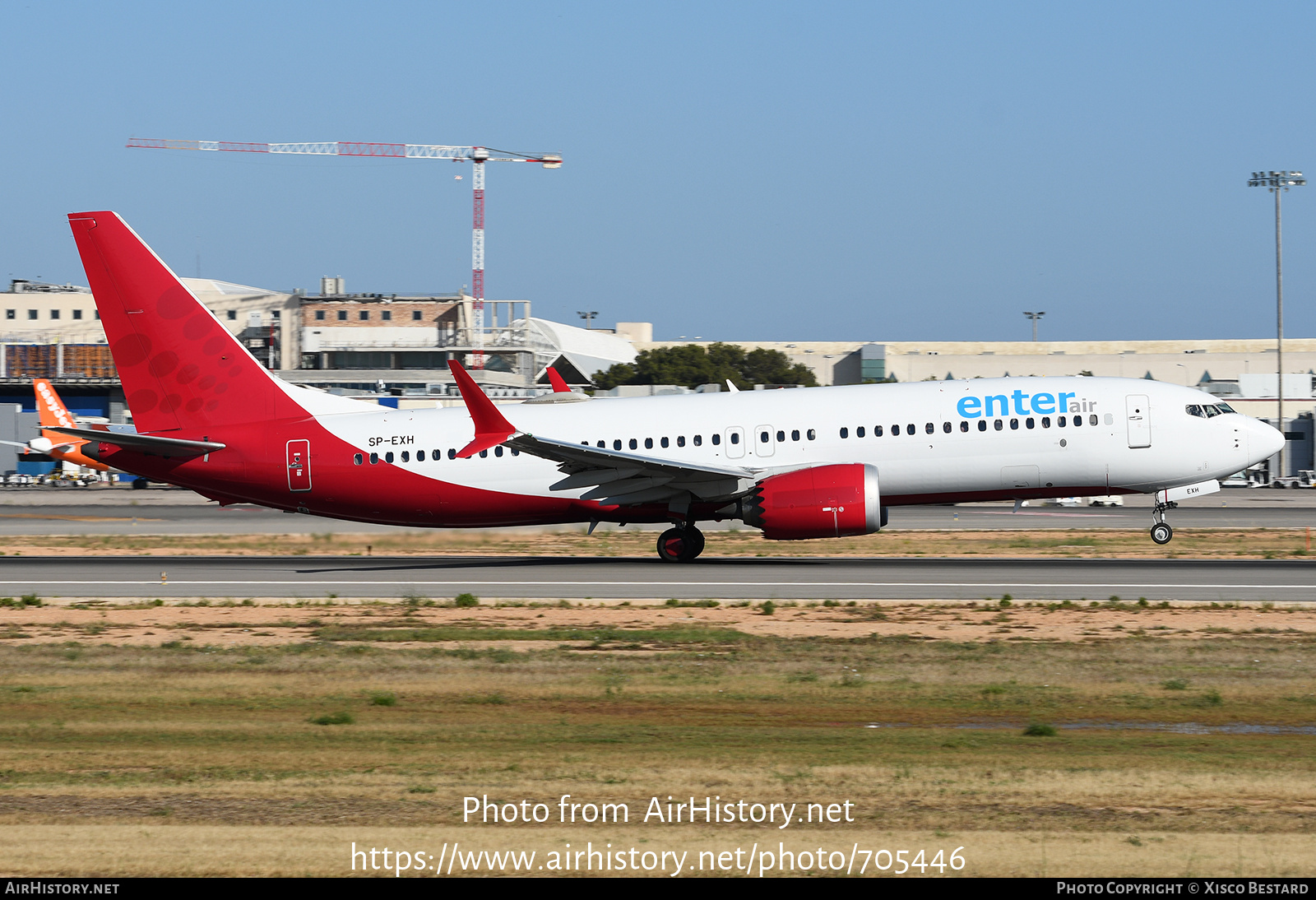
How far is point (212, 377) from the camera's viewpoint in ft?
104

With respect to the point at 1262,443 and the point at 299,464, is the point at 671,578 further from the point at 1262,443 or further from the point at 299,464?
the point at 1262,443

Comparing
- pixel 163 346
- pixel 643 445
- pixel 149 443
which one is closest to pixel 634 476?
pixel 643 445

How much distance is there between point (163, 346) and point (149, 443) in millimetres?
2527

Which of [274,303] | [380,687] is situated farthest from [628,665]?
[274,303]

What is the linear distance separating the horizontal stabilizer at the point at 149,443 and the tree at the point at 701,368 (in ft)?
371

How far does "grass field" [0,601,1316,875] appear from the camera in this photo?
31.0 ft

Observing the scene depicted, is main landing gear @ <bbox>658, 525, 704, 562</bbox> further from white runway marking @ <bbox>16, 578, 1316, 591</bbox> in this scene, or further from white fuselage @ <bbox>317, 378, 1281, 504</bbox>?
Result: white runway marking @ <bbox>16, 578, 1316, 591</bbox>

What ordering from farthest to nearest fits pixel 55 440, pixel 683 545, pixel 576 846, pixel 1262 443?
pixel 55 440, pixel 683 545, pixel 1262 443, pixel 576 846

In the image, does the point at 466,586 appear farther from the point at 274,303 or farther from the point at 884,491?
the point at 274,303

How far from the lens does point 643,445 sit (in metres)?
31.4

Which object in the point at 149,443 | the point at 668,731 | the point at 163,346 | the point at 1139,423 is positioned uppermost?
the point at 163,346

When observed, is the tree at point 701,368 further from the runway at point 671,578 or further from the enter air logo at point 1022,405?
the enter air logo at point 1022,405

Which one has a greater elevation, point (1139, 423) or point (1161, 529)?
point (1139, 423)
